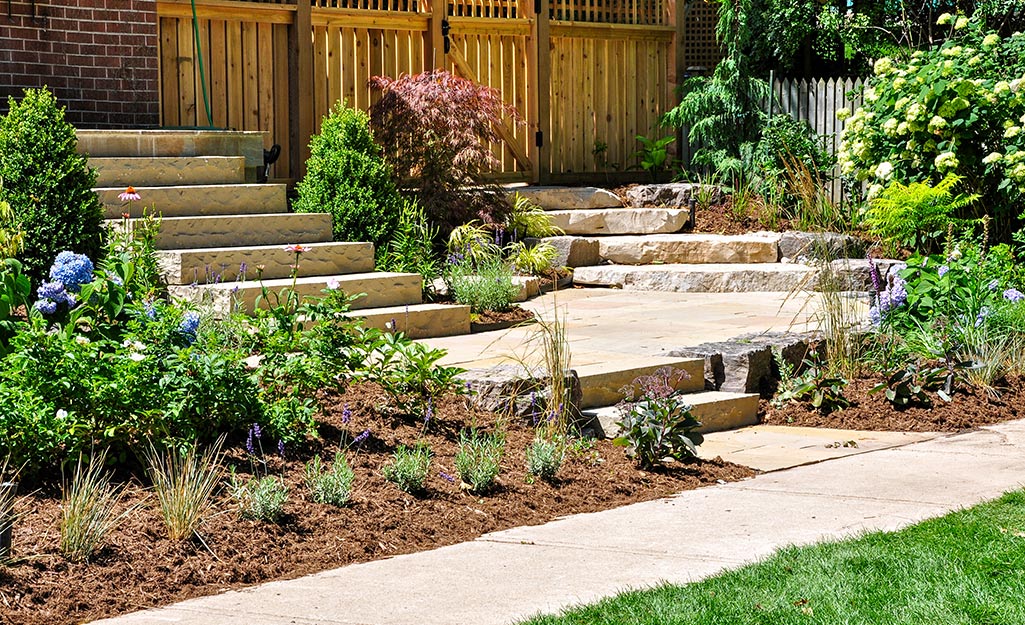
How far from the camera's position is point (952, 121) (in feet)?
39.9

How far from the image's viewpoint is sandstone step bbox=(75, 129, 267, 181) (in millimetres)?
9867

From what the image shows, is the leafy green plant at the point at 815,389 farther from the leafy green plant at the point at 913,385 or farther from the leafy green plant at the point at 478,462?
the leafy green plant at the point at 478,462

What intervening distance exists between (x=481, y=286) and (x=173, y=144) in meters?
2.63

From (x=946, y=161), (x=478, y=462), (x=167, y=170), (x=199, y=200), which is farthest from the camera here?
(x=946, y=161)

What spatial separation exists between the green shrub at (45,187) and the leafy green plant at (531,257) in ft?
14.7

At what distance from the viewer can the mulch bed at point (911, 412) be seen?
7465mm

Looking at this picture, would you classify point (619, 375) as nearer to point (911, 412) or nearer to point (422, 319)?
point (911, 412)

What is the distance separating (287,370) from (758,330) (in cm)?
436

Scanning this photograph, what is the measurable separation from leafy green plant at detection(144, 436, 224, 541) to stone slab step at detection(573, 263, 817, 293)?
7711 millimetres

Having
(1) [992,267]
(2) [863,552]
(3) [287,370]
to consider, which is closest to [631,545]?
(2) [863,552]

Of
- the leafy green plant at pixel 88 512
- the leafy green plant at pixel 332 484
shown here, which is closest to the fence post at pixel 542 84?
the leafy green plant at pixel 332 484

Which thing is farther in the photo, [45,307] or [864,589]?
[45,307]

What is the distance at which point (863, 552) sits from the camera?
4.62m

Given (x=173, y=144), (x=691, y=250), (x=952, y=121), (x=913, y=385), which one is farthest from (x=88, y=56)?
(x=952, y=121)
